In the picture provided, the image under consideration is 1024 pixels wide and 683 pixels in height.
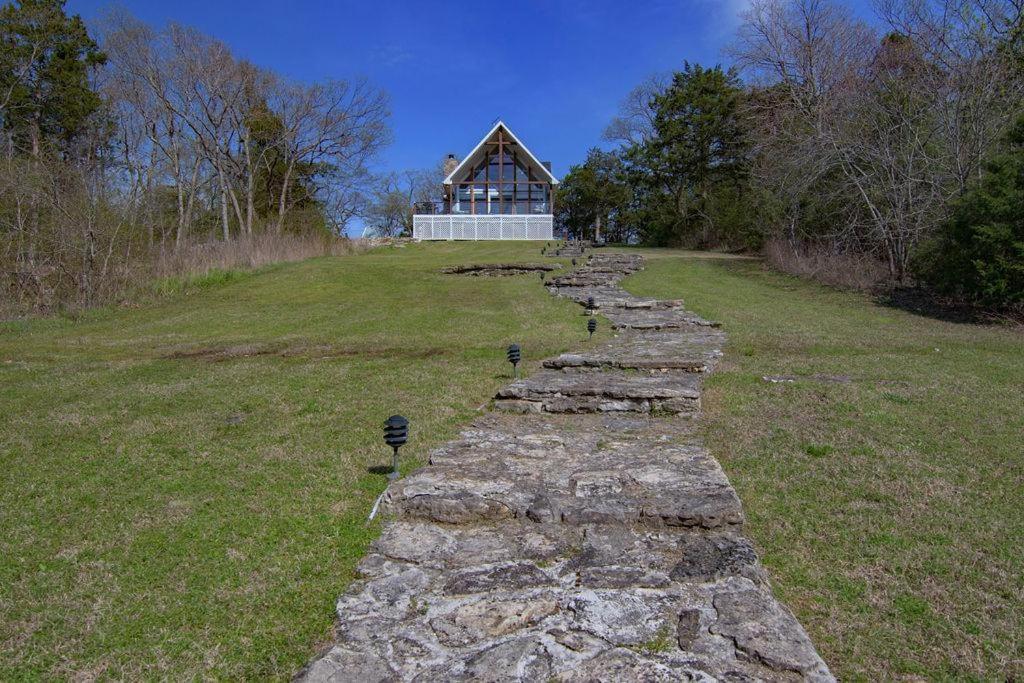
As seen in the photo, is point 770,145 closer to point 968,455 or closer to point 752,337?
point 752,337

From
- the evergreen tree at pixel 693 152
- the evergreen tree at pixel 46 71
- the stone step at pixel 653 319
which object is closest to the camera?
the stone step at pixel 653 319

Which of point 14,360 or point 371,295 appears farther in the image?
point 371,295

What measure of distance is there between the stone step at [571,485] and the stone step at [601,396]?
98 centimetres

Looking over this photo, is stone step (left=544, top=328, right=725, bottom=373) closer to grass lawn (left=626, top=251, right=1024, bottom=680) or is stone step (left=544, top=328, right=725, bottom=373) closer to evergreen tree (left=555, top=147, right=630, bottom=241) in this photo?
grass lawn (left=626, top=251, right=1024, bottom=680)

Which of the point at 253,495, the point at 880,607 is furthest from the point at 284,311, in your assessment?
the point at 880,607

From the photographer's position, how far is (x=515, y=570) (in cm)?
291

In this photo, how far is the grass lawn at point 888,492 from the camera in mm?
2523

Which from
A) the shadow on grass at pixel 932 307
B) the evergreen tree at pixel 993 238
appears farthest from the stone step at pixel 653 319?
the evergreen tree at pixel 993 238

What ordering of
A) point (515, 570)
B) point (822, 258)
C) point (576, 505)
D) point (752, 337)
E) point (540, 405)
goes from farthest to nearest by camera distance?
point (822, 258)
point (752, 337)
point (540, 405)
point (576, 505)
point (515, 570)

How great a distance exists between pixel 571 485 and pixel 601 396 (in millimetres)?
2097

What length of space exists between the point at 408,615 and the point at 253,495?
1.68 metres

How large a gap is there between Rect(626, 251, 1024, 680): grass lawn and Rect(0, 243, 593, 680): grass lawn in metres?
2.06

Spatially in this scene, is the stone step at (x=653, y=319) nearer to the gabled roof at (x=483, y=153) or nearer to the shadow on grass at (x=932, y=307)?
the shadow on grass at (x=932, y=307)

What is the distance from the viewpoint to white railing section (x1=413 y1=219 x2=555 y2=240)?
102 ft
